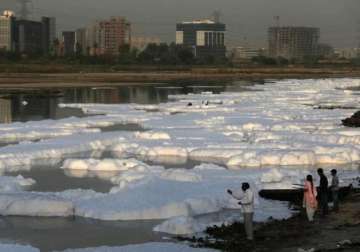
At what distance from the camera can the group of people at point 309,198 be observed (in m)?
10.7

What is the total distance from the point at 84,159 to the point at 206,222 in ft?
24.1

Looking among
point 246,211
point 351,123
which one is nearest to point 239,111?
point 351,123

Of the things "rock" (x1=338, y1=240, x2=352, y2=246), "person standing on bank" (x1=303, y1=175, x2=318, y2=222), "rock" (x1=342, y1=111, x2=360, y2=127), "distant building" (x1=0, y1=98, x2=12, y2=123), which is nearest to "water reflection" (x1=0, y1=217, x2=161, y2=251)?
"person standing on bank" (x1=303, y1=175, x2=318, y2=222)

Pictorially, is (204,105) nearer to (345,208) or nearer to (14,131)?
(14,131)

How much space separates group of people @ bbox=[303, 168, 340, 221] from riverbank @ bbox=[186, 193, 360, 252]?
0.63ft

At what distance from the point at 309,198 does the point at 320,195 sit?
1083mm

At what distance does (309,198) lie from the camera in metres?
11.7

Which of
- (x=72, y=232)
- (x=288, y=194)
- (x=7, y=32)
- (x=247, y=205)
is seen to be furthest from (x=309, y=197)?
(x=7, y=32)

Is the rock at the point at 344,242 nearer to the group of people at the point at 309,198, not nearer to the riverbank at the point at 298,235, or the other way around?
the riverbank at the point at 298,235

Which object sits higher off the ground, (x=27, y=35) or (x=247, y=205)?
(x=27, y=35)

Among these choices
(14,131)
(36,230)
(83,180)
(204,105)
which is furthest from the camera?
(204,105)

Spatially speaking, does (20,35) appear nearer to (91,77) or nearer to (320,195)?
(91,77)

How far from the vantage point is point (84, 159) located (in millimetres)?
18828

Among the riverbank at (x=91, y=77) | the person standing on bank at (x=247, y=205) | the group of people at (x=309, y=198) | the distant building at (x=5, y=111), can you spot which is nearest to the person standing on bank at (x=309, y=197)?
the group of people at (x=309, y=198)
